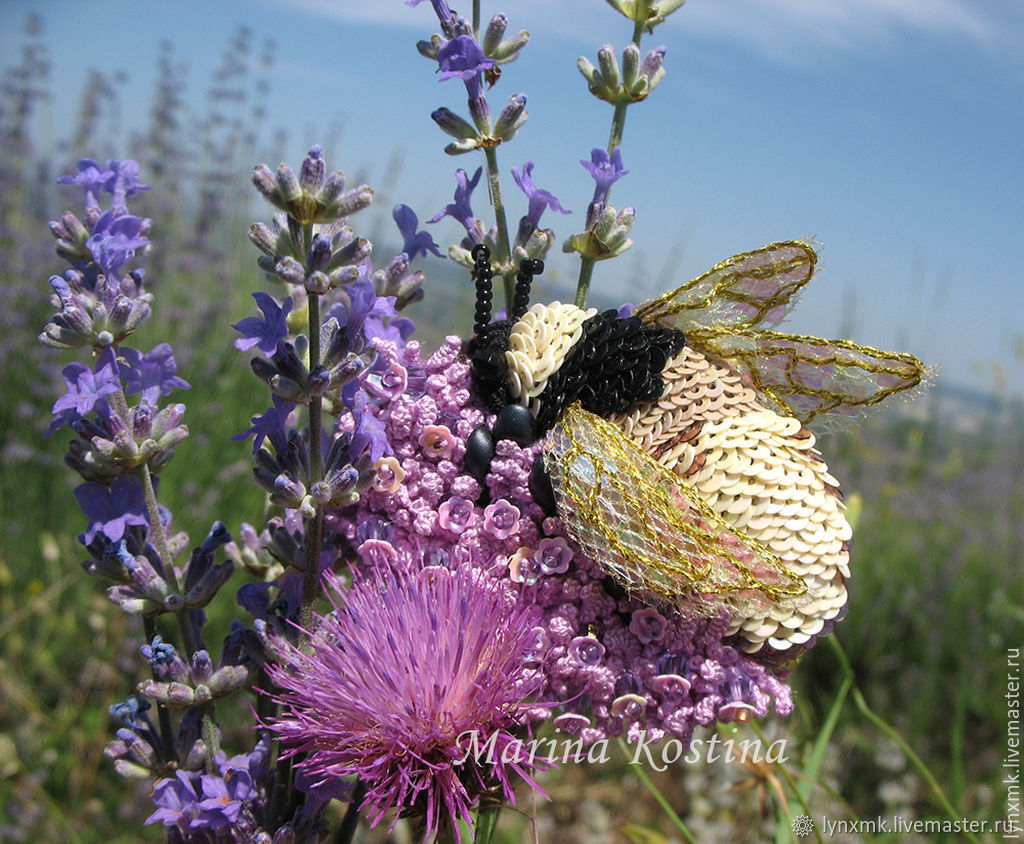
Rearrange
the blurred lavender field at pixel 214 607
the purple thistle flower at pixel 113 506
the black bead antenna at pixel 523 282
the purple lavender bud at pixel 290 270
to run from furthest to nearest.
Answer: the blurred lavender field at pixel 214 607 → the black bead antenna at pixel 523 282 → the purple thistle flower at pixel 113 506 → the purple lavender bud at pixel 290 270

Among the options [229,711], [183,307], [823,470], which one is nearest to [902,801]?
[229,711]

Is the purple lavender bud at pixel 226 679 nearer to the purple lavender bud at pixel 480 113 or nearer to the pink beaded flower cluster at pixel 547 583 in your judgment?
the pink beaded flower cluster at pixel 547 583

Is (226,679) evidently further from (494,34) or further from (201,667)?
(494,34)

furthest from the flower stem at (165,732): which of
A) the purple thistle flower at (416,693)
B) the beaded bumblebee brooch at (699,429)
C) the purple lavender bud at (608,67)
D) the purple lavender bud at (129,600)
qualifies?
the purple lavender bud at (608,67)

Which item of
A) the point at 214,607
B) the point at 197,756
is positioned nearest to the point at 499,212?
the point at 197,756

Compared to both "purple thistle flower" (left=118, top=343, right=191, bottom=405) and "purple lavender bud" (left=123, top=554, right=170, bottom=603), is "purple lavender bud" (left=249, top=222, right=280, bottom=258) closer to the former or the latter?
"purple thistle flower" (left=118, top=343, right=191, bottom=405)

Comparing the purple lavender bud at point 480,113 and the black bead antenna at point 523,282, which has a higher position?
the purple lavender bud at point 480,113
